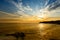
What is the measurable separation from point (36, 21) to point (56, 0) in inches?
22.5

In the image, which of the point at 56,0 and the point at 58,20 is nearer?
the point at 56,0

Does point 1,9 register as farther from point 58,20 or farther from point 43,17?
point 58,20

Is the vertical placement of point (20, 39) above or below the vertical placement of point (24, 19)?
below

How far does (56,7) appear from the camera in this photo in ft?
8.23

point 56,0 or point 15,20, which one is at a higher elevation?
point 56,0

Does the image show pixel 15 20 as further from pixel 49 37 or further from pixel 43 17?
pixel 49 37

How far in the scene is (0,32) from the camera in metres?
2.61

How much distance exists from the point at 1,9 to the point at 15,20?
0.35 m

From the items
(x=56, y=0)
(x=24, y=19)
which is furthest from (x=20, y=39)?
(x=56, y=0)

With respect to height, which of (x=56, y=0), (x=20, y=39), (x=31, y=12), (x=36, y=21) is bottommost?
(x=20, y=39)

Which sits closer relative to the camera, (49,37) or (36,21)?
(49,37)

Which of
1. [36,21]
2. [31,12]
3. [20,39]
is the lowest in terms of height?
[20,39]

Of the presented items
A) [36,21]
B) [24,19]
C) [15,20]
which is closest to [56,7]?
[36,21]

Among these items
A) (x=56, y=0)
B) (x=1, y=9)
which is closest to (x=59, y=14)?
(x=56, y=0)
